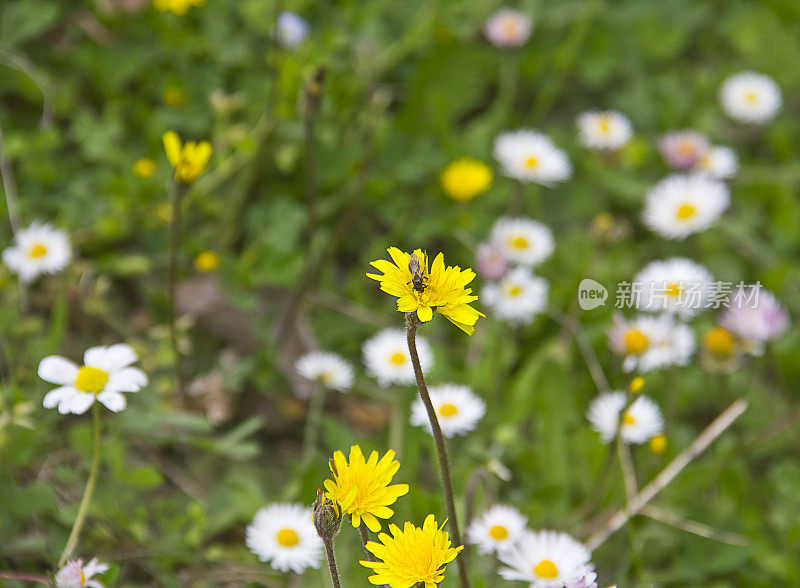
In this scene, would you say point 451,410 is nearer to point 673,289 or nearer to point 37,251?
point 673,289

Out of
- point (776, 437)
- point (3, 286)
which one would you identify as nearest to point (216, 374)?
point (3, 286)

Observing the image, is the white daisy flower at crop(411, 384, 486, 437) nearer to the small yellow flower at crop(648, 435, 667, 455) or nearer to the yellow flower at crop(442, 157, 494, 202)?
the small yellow flower at crop(648, 435, 667, 455)

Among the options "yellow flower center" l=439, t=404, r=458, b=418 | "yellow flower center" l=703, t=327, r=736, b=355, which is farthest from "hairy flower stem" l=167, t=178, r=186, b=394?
"yellow flower center" l=703, t=327, r=736, b=355

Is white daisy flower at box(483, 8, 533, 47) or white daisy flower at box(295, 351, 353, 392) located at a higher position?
white daisy flower at box(483, 8, 533, 47)

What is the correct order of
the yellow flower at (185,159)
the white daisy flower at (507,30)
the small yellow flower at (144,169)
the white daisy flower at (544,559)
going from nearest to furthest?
the white daisy flower at (544,559)
the yellow flower at (185,159)
the small yellow flower at (144,169)
the white daisy flower at (507,30)

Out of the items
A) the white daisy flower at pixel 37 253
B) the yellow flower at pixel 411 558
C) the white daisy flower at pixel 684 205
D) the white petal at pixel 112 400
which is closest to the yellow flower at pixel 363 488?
the yellow flower at pixel 411 558

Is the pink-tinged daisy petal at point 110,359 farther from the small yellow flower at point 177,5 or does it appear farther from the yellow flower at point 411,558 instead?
the small yellow flower at point 177,5
